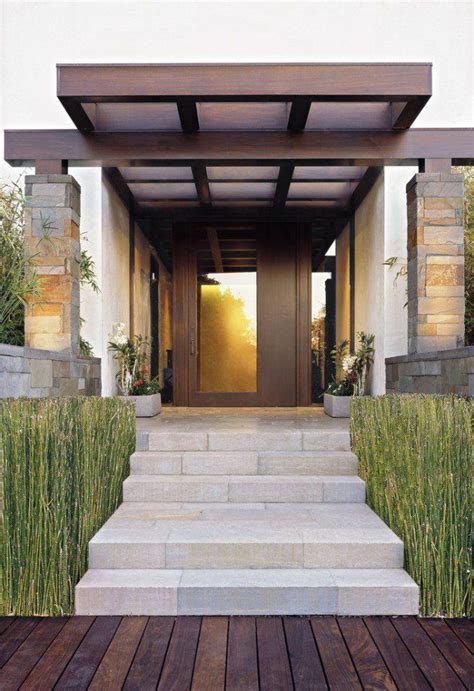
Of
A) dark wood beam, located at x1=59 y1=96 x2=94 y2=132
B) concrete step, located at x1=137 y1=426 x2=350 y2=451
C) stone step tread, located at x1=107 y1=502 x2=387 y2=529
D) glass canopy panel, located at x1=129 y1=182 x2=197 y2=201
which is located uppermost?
dark wood beam, located at x1=59 y1=96 x2=94 y2=132

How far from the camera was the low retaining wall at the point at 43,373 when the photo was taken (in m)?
3.52

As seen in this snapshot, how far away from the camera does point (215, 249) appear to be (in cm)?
777

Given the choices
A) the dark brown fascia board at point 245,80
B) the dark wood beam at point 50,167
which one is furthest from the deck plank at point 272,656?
the dark wood beam at point 50,167

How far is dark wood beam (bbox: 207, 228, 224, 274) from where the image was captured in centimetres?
770

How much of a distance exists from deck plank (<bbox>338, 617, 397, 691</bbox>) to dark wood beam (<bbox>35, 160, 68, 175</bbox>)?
4.48 meters

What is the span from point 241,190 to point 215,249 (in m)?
1.18

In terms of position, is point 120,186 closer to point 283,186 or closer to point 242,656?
point 283,186

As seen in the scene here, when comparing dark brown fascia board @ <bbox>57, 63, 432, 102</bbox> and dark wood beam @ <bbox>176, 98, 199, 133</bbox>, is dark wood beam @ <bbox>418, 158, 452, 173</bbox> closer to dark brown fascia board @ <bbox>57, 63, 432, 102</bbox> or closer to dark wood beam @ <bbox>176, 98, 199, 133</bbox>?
dark brown fascia board @ <bbox>57, 63, 432, 102</bbox>

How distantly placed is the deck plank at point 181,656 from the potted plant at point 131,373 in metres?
3.80

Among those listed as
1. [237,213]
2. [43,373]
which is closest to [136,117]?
[43,373]

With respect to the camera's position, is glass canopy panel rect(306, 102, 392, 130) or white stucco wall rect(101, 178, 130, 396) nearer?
glass canopy panel rect(306, 102, 392, 130)

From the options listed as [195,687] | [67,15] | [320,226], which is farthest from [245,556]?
[67,15]

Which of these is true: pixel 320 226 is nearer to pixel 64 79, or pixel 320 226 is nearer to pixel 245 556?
pixel 64 79

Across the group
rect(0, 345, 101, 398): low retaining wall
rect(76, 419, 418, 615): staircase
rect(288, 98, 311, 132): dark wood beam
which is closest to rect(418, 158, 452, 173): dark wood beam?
rect(288, 98, 311, 132): dark wood beam
